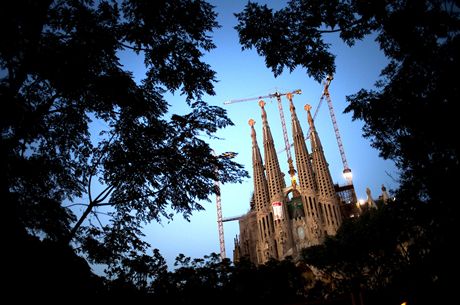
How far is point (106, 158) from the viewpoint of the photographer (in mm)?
8336

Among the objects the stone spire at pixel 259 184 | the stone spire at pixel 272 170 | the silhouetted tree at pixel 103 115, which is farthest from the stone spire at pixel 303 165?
the silhouetted tree at pixel 103 115

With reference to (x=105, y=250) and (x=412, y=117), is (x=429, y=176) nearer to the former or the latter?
(x=412, y=117)

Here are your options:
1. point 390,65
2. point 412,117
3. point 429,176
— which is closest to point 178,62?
point 390,65

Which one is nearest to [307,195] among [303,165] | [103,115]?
[303,165]

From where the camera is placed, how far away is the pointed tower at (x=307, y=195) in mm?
47875

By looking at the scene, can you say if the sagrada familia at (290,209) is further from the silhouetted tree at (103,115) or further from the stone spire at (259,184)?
the silhouetted tree at (103,115)

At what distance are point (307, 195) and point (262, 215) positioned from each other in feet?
32.5

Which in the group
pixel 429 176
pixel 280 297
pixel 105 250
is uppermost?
pixel 429 176

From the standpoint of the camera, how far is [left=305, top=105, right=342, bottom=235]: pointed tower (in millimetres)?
49875

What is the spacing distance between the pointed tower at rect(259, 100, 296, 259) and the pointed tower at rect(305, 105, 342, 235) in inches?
269

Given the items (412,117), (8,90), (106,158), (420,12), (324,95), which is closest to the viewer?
(8,90)

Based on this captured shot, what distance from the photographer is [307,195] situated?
174 ft

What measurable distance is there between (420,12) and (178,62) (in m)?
5.73

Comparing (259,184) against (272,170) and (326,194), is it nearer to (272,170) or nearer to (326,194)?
(272,170)
